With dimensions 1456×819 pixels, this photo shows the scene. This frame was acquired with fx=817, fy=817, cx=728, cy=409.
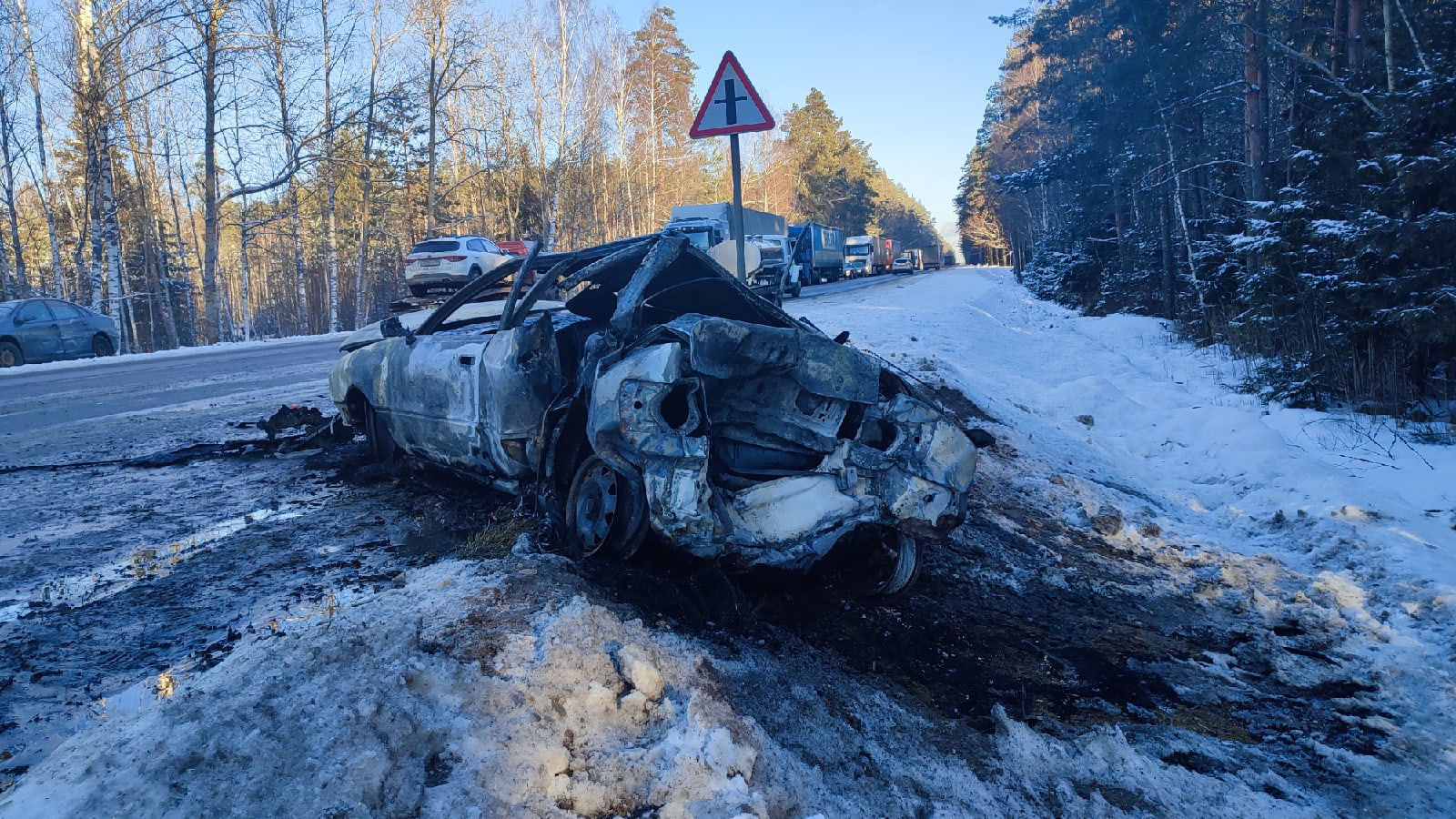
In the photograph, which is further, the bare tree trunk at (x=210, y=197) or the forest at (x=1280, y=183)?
the bare tree trunk at (x=210, y=197)

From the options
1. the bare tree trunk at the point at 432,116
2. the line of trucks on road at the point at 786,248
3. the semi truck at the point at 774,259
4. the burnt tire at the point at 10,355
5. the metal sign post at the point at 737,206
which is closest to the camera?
the metal sign post at the point at 737,206

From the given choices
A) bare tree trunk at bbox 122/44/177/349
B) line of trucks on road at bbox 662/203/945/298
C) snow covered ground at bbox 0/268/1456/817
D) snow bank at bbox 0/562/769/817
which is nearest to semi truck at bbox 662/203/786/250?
line of trucks on road at bbox 662/203/945/298

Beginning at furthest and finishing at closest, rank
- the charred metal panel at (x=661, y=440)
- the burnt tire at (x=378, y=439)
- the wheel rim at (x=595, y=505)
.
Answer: the burnt tire at (x=378, y=439)
the wheel rim at (x=595, y=505)
the charred metal panel at (x=661, y=440)

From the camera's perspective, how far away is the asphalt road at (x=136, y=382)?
8.35 meters

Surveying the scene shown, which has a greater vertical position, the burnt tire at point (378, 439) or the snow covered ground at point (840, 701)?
the burnt tire at point (378, 439)

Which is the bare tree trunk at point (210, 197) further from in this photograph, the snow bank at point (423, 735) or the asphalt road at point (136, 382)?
the snow bank at point (423, 735)

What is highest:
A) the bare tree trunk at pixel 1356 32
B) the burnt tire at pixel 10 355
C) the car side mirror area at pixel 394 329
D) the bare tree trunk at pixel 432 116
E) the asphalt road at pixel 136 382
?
the bare tree trunk at pixel 432 116

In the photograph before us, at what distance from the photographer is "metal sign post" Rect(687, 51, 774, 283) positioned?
6.72m

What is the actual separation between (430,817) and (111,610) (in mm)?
2322

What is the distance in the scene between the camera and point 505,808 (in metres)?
2.16

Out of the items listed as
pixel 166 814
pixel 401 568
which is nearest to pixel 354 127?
pixel 401 568

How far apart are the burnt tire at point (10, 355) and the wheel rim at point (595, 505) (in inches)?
651

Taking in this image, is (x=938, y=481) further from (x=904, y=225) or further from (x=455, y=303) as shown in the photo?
(x=904, y=225)

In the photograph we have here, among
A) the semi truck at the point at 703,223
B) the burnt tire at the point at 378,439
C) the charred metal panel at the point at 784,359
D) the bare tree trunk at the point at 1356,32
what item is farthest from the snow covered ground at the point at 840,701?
the semi truck at the point at 703,223
